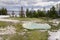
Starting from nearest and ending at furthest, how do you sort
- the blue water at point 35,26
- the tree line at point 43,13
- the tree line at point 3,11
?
the blue water at point 35,26 < the tree line at point 43,13 < the tree line at point 3,11

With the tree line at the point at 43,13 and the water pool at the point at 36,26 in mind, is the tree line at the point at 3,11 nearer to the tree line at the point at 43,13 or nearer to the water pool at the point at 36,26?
the tree line at the point at 43,13

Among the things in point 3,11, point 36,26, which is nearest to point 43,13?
point 36,26

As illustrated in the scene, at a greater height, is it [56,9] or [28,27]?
[56,9]

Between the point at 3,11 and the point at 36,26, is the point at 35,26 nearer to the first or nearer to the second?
the point at 36,26

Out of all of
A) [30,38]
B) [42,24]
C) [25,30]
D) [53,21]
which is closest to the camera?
[30,38]

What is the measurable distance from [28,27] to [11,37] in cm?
233

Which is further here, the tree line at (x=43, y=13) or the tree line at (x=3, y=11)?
the tree line at (x=3, y=11)

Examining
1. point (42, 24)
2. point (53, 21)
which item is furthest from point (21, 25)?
point (53, 21)

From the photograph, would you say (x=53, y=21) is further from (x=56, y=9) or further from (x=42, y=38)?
(x=42, y=38)

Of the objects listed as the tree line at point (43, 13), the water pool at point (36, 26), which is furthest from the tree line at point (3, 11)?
the water pool at point (36, 26)

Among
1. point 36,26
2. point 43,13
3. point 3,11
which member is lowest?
point 36,26

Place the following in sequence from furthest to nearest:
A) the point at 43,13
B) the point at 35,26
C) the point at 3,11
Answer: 1. the point at 3,11
2. the point at 43,13
3. the point at 35,26

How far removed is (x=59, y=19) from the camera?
39.5 ft

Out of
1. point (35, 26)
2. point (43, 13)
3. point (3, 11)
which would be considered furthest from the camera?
point (3, 11)
